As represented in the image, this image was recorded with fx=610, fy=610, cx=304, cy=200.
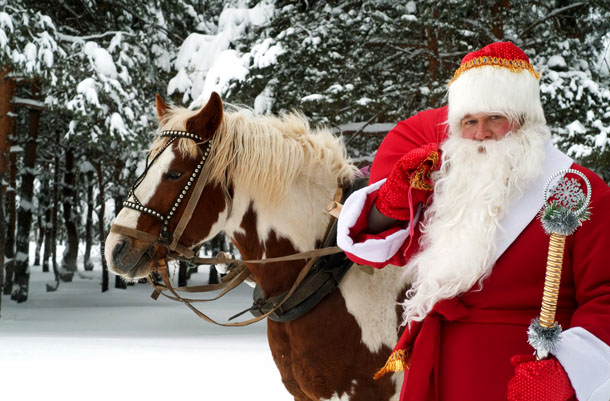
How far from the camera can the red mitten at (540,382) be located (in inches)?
61.8

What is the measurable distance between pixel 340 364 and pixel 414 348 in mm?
951

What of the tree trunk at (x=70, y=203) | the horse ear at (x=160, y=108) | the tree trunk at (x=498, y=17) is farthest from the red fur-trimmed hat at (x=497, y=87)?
the tree trunk at (x=70, y=203)

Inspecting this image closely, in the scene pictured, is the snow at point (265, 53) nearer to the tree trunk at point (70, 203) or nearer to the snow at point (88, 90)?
the snow at point (88, 90)

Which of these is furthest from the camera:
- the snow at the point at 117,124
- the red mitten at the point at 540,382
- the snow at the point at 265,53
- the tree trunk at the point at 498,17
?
the snow at the point at 117,124

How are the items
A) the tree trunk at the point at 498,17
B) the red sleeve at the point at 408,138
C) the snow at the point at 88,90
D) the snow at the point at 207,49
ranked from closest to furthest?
the red sleeve at the point at 408,138 < the tree trunk at the point at 498,17 < the snow at the point at 207,49 < the snow at the point at 88,90

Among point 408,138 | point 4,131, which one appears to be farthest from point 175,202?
point 4,131

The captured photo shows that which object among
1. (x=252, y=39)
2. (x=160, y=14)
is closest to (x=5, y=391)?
(x=252, y=39)

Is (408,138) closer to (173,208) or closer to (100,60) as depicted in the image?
(173,208)

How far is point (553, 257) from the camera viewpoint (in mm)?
1646

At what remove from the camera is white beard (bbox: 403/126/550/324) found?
1.83m

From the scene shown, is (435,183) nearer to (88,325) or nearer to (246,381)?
(246,381)

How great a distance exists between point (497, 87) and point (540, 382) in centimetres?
87

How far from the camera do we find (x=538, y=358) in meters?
1.64

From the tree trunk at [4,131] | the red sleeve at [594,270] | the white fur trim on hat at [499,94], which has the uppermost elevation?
the white fur trim on hat at [499,94]
